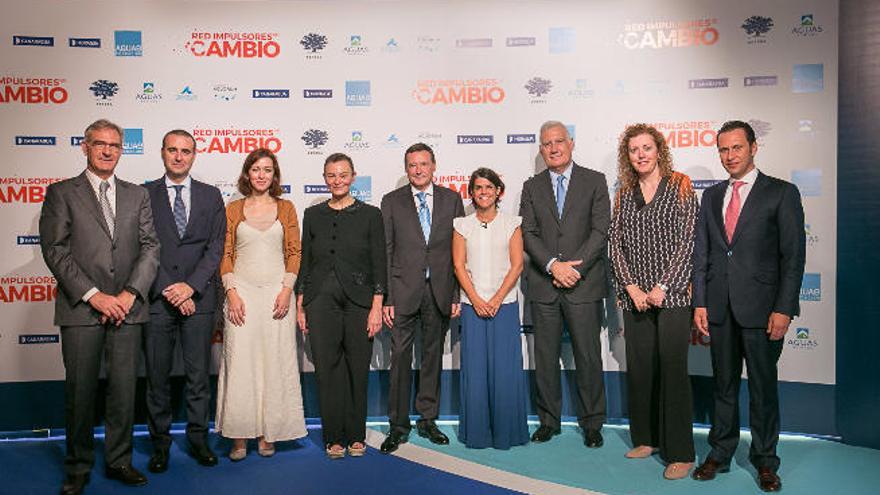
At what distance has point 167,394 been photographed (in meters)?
4.00

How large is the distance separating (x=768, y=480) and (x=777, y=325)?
82 cm

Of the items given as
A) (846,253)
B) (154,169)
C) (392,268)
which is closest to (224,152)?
(154,169)

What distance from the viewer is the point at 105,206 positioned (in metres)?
3.62

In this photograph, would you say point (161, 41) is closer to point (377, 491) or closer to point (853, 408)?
point (377, 491)

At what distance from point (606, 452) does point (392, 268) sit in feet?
5.81

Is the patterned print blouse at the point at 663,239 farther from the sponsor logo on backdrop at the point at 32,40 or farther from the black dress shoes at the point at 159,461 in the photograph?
the sponsor logo on backdrop at the point at 32,40

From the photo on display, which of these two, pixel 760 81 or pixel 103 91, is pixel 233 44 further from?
pixel 760 81

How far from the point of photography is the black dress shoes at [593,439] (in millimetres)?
4348

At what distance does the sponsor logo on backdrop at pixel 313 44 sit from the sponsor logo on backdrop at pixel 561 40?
1671 millimetres

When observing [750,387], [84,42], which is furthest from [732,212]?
[84,42]

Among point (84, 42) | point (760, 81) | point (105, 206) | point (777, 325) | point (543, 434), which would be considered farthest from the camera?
point (84, 42)

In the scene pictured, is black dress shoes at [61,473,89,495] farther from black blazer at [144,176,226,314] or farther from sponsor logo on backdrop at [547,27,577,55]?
sponsor logo on backdrop at [547,27,577,55]

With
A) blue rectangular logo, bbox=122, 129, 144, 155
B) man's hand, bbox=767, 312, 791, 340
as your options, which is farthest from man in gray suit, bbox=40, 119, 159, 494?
man's hand, bbox=767, 312, 791, 340

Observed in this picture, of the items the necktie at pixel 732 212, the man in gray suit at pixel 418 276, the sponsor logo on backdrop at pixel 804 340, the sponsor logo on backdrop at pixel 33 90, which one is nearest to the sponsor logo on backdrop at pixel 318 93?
the man in gray suit at pixel 418 276
